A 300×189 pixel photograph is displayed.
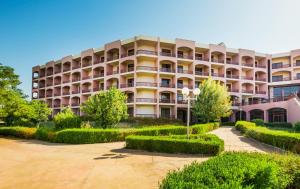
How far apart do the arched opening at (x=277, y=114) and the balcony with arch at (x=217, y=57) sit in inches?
496

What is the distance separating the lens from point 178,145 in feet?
44.1

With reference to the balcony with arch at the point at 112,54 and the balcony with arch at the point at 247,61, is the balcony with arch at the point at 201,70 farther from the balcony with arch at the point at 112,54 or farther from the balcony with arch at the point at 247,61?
the balcony with arch at the point at 112,54

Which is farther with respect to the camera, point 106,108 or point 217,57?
point 217,57

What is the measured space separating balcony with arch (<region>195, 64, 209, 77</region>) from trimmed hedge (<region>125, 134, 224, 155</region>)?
2975 cm

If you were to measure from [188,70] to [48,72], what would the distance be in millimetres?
35887

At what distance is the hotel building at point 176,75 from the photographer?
131 feet

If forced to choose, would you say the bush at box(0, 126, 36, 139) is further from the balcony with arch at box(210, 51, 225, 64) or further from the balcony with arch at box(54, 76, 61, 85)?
the balcony with arch at box(210, 51, 225, 64)

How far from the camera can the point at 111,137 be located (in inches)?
766

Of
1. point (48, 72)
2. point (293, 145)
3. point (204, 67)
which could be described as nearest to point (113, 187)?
point (293, 145)

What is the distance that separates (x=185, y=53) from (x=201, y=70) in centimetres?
465

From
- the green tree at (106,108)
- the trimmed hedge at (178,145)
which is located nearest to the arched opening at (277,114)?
the green tree at (106,108)

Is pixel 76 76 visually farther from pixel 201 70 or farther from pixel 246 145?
pixel 246 145

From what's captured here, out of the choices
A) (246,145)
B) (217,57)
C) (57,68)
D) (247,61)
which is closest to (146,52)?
(217,57)

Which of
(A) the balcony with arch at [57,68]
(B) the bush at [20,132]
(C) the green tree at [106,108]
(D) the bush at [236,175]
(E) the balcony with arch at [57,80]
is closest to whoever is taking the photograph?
(D) the bush at [236,175]
